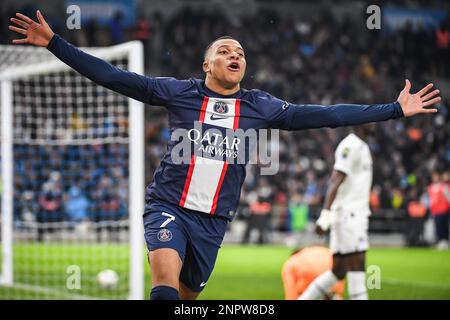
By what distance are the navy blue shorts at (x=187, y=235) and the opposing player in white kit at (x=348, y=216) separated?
2294 millimetres

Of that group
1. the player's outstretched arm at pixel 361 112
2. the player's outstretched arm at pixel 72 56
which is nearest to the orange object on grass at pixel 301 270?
the player's outstretched arm at pixel 361 112

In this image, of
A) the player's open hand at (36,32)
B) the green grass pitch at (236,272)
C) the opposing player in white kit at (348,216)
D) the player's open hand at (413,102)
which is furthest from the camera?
the green grass pitch at (236,272)

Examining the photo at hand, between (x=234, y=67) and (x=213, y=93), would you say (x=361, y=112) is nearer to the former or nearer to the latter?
(x=234, y=67)

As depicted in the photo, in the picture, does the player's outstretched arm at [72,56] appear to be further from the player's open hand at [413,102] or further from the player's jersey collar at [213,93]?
the player's open hand at [413,102]

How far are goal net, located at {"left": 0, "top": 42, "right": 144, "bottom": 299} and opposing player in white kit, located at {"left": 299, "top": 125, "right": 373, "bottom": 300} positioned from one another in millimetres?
2438

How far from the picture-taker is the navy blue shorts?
18.0 feet

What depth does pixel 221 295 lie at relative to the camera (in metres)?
11.2

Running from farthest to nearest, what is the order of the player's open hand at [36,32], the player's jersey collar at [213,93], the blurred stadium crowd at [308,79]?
the blurred stadium crowd at [308,79], the player's jersey collar at [213,93], the player's open hand at [36,32]

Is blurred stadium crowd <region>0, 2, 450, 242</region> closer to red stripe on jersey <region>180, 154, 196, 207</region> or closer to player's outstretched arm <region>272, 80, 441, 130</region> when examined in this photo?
red stripe on jersey <region>180, 154, 196, 207</region>

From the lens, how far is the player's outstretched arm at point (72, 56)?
17.8ft

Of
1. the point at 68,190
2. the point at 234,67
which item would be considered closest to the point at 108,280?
the point at 234,67

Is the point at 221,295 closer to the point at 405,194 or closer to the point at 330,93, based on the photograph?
the point at 405,194

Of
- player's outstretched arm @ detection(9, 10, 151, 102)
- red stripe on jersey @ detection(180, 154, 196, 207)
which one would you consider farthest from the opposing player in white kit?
player's outstretched arm @ detection(9, 10, 151, 102)

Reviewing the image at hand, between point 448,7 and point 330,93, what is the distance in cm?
759
